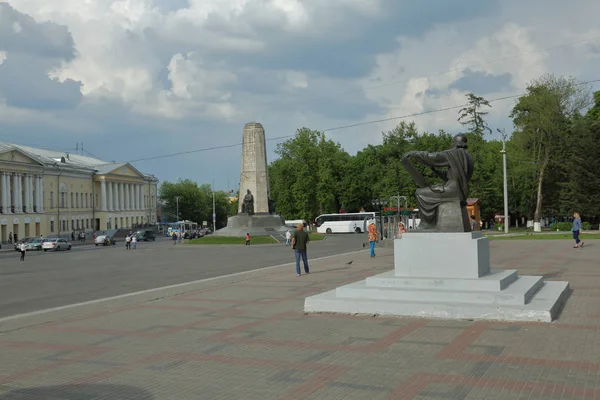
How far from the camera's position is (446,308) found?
10383 millimetres

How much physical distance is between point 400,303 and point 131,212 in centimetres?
11021

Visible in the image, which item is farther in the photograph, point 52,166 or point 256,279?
point 52,166

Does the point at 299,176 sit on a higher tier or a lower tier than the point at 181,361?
higher

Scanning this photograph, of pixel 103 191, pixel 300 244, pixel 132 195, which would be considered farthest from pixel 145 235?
pixel 300 244

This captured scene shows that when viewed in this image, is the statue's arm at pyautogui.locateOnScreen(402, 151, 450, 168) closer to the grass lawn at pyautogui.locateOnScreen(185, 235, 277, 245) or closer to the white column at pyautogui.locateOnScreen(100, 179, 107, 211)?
the grass lawn at pyautogui.locateOnScreen(185, 235, 277, 245)

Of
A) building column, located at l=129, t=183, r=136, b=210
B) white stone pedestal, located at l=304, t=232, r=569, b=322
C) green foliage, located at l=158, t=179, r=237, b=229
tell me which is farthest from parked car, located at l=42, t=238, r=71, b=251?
green foliage, located at l=158, t=179, r=237, b=229

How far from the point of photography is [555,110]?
5659 centimetres

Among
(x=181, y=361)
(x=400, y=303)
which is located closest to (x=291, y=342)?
(x=181, y=361)

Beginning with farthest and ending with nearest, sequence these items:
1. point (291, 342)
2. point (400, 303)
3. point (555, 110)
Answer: point (555, 110) < point (400, 303) < point (291, 342)

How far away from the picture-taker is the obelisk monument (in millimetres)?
49844

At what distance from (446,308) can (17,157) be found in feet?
274

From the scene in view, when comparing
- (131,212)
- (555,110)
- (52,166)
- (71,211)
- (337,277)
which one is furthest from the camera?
(131,212)

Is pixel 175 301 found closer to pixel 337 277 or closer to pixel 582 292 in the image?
pixel 337 277

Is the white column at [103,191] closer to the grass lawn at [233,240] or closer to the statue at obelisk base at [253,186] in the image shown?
the statue at obelisk base at [253,186]
